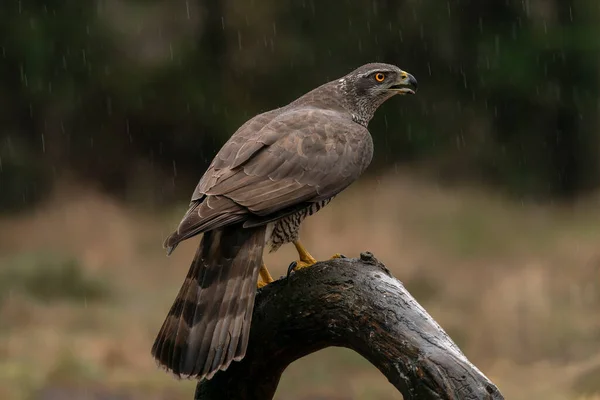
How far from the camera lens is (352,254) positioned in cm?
655

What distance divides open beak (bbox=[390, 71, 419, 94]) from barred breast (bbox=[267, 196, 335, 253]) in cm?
88

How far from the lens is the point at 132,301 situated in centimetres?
683

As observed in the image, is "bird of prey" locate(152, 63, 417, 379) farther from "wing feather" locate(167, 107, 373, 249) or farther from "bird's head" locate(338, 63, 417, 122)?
"bird's head" locate(338, 63, 417, 122)

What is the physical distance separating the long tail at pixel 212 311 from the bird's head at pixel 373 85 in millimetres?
1235

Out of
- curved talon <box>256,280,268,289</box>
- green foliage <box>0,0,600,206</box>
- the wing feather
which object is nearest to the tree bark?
curved talon <box>256,280,268,289</box>

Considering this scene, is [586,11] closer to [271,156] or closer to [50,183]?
[50,183]

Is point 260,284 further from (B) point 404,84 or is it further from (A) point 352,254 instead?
(A) point 352,254

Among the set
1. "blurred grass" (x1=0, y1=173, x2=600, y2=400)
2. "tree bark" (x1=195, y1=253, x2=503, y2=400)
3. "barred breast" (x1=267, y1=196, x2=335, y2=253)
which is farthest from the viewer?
"blurred grass" (x1=0, y1=173, x2=600, y2=400)

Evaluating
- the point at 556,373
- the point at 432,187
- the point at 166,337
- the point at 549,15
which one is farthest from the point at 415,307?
the point at 549,15

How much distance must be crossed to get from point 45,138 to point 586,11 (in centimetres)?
485

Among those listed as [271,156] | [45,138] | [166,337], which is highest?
[271,156]

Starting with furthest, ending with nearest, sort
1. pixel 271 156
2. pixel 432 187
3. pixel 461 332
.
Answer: pixel 432 187
pixel 461 332
pixel 271 156

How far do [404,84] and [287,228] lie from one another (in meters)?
1.04

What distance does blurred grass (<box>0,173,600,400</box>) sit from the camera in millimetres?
5324
